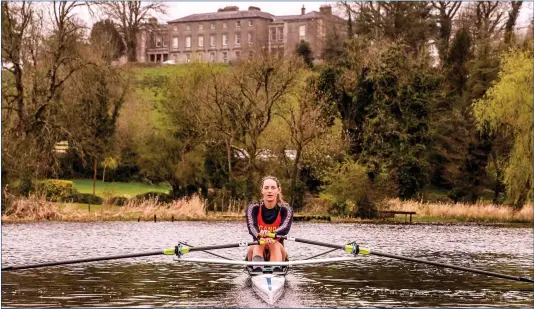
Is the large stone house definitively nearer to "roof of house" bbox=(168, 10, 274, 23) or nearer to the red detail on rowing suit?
"roof of house" bbox=(168, 10, 274, 23)

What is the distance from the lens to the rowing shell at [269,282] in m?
17.9

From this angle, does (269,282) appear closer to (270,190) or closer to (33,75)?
(270,190)

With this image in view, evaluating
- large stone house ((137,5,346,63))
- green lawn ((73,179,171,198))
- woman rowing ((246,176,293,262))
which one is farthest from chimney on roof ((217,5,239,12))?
woman rowing ((246,176,293,262))

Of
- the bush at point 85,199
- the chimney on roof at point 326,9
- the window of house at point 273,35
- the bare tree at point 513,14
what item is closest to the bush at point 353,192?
the bush at point 85,199

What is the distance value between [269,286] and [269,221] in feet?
7.32

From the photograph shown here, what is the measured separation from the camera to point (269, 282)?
18.2 m

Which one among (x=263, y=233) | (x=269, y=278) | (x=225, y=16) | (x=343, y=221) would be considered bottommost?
(x=343, y=221)

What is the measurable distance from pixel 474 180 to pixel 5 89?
29.9m

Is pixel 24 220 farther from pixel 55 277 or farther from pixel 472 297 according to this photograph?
pixel 472 297

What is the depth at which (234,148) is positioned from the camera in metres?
55.2

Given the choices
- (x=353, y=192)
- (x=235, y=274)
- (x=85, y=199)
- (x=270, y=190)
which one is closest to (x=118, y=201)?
(x=85, y=199)

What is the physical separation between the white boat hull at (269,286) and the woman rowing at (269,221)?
0.83 metres

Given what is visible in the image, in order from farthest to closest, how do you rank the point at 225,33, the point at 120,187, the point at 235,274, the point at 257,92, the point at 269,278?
the point at 225,33
the point at 120,187
the point at 257,92
the point at 235,274
the point at 269,278

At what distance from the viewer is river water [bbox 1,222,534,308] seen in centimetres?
1872
